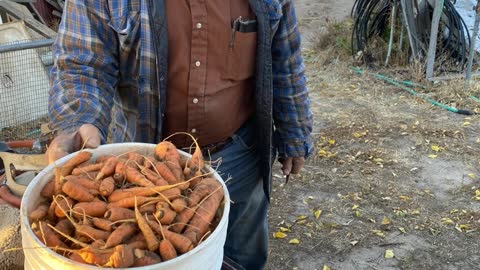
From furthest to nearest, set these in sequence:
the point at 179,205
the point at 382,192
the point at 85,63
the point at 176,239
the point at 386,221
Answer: the point at 382,192 < the point at 386,221 < the point at 85,63 < the point at 179,205 < the point at 176,239

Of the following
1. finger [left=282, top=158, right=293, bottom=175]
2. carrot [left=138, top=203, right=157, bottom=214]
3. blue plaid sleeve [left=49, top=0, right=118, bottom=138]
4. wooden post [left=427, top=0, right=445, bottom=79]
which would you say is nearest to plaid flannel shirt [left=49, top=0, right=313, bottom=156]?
blue plaid sleeve [left=49, top=0, right=118, bottom=138]

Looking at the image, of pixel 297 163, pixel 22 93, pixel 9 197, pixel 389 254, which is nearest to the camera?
pixel 9 197

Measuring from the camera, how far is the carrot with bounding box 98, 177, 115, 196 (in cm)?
142

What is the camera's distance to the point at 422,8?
750 cm

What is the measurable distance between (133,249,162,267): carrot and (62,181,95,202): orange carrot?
0.74 ft

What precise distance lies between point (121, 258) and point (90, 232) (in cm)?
15

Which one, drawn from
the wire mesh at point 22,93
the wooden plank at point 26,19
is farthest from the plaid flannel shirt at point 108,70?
the wooden plank at point 26,19

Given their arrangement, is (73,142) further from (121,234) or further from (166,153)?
(121,234)

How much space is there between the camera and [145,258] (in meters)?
1.24

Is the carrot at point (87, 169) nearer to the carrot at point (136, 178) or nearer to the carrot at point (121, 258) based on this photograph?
the carrot at point (136, 178)

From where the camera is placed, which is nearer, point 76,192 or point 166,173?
point 76,192

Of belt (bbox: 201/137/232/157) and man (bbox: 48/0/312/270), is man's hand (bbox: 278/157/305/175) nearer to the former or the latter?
man (bbox: 48/0/312/270)

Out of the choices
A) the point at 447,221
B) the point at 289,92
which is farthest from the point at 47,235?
the point at 447,221

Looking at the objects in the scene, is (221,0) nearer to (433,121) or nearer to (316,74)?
(433,121)
